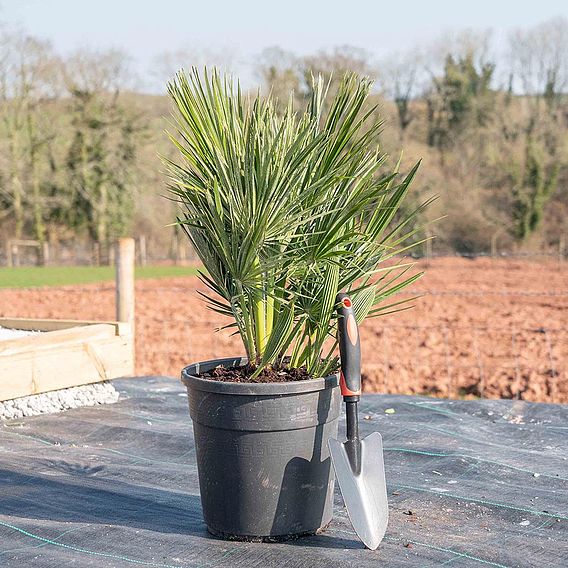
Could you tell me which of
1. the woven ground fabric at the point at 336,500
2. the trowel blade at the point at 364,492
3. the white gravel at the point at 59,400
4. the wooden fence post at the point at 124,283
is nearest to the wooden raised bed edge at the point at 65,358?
the white gravel at the point at 59,400

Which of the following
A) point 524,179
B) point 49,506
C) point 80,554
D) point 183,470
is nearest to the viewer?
point 80,554

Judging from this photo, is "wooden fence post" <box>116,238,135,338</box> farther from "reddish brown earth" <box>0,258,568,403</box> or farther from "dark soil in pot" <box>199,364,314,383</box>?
"dark soil in pot" <box>199,364,314,383</box>

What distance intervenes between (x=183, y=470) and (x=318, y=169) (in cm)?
169

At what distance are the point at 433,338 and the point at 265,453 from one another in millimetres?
6847

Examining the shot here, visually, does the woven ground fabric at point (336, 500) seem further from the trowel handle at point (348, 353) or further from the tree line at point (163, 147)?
the tree line at point (163, 147)

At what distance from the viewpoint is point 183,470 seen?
362cm

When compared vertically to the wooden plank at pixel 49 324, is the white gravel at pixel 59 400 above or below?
below

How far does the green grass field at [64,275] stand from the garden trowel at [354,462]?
14.7 m

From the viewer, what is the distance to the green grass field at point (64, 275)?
1881cm

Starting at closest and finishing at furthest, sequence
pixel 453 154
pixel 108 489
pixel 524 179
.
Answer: pixel 108 489 < pixel 524 179 < pixel 453 154

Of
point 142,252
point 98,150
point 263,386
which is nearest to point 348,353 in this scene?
point 263,386

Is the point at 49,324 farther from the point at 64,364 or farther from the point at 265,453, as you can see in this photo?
the point at 265,453

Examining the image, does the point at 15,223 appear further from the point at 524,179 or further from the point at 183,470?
the point at 183,470

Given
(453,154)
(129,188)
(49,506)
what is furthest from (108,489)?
(453,154)
